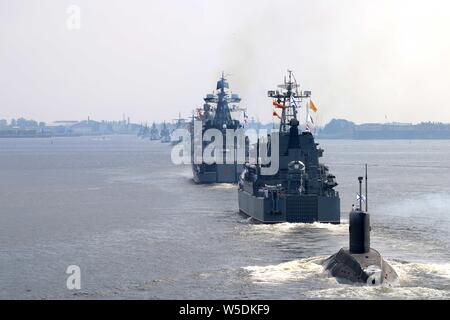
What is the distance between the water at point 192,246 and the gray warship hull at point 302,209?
4.82ft

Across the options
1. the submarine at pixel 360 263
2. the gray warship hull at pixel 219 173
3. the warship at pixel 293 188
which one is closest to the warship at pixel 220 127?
the gray warship hull at pixel 219 173

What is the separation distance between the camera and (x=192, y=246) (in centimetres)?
6494

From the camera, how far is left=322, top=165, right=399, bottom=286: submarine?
47.8 m

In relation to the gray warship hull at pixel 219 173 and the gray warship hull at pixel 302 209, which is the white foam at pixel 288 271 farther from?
the gray warship hull at pixel 219 173

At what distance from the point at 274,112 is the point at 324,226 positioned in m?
25.8

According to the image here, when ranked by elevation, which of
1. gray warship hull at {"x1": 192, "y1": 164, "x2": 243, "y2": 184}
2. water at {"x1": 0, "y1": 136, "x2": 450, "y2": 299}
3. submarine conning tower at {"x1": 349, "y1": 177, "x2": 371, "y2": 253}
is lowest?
water at {"x1": 0, "y1": 136, "x2": 450, "y2": 299}

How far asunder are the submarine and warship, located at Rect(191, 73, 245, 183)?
83.2 m

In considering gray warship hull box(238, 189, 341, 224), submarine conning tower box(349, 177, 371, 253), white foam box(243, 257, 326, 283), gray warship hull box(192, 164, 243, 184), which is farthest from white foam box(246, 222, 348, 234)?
gray warship hull box(192, 164, 243, 184)

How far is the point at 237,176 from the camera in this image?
441 ft

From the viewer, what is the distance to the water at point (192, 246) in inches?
1893

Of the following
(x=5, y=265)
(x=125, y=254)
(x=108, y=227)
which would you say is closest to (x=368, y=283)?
(x=125, y=254)

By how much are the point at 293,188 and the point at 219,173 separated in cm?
5789

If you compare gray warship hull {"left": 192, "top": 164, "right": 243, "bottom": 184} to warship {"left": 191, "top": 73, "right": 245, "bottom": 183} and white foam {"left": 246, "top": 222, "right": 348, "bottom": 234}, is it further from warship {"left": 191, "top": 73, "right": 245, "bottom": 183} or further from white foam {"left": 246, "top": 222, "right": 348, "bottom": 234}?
white foam {"left": 246, "top": 222, "right": 348, "bottom": 234}
